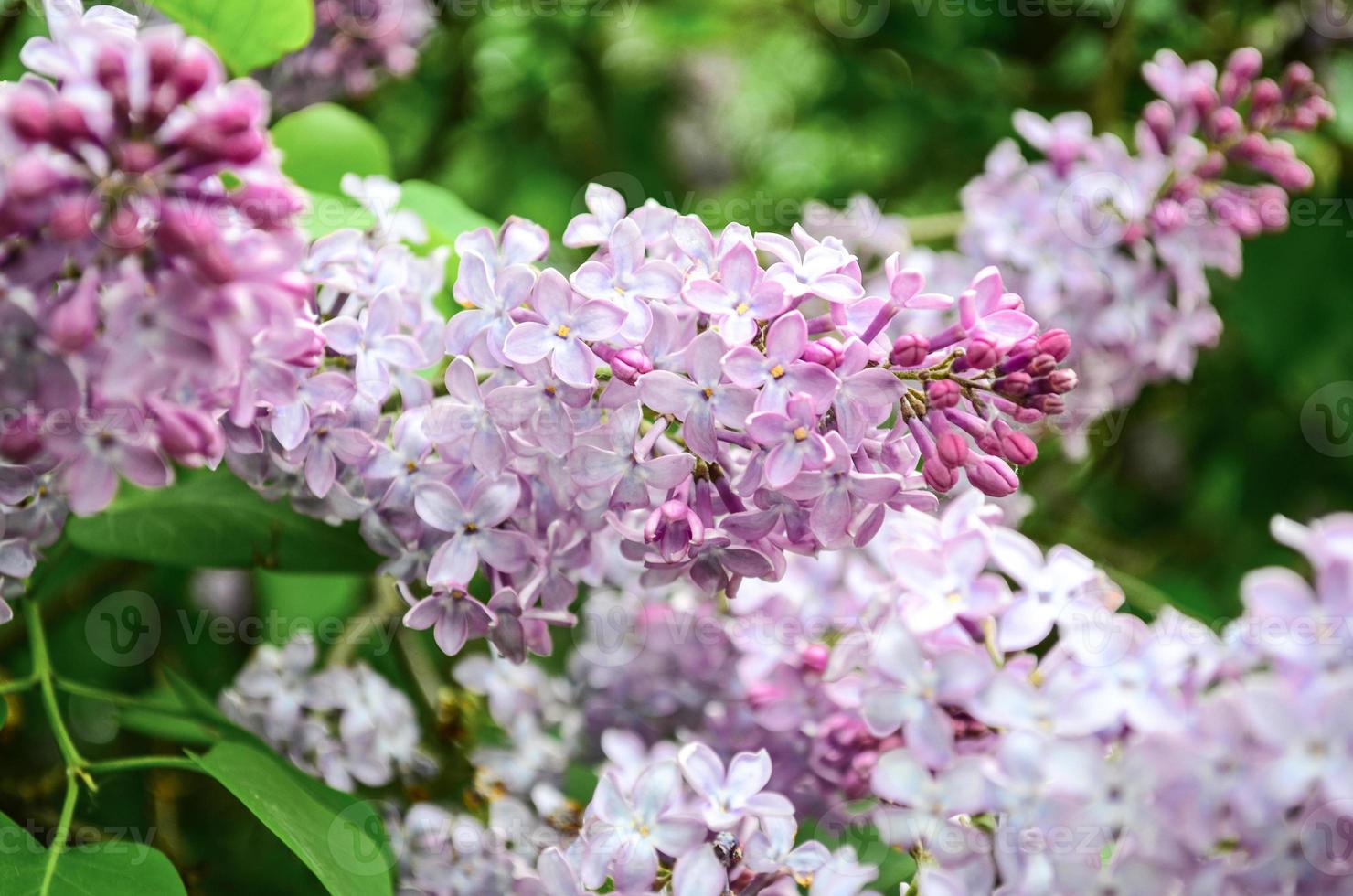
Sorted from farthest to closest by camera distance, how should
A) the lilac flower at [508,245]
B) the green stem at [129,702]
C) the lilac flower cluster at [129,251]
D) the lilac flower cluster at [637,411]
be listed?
the green stem at [129,702], the lilac flower at [508,245], the lilac flower cluster at [637,411], the lilac flower cluster at [129,251]

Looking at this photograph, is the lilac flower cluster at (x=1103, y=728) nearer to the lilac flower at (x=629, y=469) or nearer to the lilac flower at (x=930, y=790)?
the lilac flower at (x=930, y=790)

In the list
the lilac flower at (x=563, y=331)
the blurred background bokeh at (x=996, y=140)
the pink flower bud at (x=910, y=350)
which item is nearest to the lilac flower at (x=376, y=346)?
the lilac flower at (x=563, y=331)

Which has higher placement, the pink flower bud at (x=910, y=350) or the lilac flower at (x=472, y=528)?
the pink flower bud at (x=910, y=350)

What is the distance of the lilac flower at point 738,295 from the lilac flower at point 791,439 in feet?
0.21

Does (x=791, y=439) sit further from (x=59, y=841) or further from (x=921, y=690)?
(x=59, y=841)

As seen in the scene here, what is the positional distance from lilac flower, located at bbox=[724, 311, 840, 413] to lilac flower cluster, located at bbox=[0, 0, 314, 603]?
0.30m

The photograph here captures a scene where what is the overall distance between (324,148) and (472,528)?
67 cm

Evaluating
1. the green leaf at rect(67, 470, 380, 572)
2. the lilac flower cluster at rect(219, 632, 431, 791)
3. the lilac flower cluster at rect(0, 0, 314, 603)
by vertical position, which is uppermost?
the lilac flower cluster at rect(0, 0, 314, 603)

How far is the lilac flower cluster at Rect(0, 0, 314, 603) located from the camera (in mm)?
625

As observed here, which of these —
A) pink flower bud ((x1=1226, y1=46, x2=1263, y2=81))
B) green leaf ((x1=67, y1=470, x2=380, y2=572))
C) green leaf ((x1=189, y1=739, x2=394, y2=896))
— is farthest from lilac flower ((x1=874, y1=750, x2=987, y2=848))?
pink flower bud ((x1=1226, y1=46, x2=1263, y2=81))

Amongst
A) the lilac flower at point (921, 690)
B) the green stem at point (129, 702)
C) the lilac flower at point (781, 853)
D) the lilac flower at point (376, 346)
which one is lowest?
the green stem at point (129, 702)

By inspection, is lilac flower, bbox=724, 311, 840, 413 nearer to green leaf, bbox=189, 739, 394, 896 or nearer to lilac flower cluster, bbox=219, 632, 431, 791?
green leaf, bbox=189, 739, 394, 896

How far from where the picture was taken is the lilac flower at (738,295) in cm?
85

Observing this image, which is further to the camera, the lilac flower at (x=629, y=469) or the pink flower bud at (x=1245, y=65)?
the pink flower bud at (x=1245, y=65)
